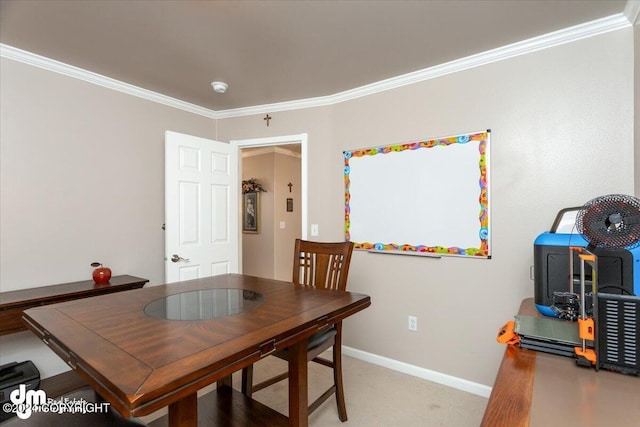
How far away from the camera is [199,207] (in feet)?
9.59

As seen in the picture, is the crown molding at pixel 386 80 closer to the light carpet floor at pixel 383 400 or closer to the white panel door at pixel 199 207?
the white panel door at pixel 199 207

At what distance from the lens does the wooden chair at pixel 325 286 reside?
71.1 inches

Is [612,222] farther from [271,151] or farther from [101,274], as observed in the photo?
[271,151]

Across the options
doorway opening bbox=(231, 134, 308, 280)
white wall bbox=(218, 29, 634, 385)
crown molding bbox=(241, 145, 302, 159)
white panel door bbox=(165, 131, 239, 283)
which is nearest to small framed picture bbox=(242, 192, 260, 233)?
doorway opening bbox=(231, 134, 308, 280)

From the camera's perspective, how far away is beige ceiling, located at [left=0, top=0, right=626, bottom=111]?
5.56ft

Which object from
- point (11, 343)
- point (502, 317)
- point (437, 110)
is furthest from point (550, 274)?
point (11, 343)

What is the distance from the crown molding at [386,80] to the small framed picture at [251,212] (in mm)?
1942

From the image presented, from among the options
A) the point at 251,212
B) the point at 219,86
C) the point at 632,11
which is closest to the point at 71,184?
the point at 219,86

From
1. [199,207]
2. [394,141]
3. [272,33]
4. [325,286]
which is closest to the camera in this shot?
[272,33]

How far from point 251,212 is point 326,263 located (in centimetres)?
332

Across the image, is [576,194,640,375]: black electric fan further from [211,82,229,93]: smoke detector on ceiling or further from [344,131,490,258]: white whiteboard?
[211,82,229,93]: smoke detector on ceiling

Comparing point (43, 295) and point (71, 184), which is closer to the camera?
point (43, 295)

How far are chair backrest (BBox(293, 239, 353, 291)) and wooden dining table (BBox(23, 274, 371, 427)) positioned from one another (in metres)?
0.29

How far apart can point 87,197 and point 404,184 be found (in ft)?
8.46
